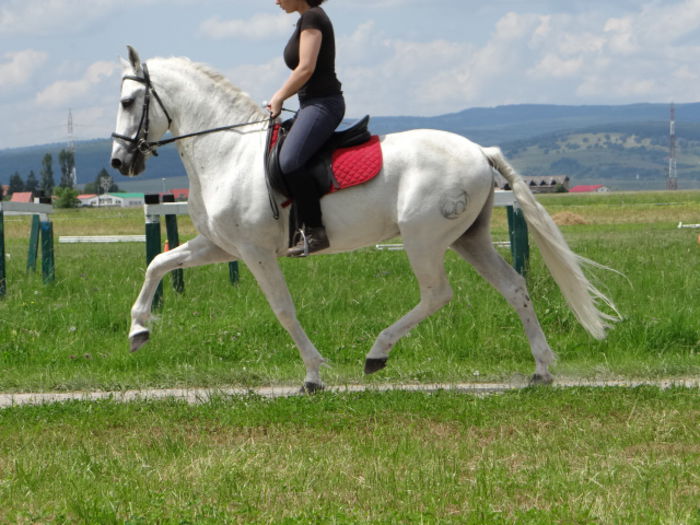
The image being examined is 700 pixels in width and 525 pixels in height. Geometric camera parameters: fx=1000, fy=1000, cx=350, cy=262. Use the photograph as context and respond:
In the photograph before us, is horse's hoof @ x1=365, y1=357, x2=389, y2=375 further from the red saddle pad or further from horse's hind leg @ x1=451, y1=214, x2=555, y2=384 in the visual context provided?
the red saddle pad

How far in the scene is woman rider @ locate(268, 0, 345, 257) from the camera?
7957 millimetres

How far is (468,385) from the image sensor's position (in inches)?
343

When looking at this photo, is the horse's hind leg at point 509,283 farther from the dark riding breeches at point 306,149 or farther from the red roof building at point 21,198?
the red roof building at point 21,198

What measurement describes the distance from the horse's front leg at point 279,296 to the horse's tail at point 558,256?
2059 millimetres

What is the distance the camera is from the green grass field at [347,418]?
16.4 feet

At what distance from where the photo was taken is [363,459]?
590cm

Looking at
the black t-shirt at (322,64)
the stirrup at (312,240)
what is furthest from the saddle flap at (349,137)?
the stirrup at (312,240)

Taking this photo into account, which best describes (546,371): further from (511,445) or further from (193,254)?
(193,254)

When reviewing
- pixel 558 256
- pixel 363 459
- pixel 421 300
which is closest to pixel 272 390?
pixel 421 300

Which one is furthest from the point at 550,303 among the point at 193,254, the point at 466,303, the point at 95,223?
the point at 95,223

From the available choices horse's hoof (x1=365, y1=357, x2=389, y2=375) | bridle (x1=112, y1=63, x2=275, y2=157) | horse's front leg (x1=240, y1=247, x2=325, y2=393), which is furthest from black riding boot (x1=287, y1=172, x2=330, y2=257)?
horse's hoof (x1=365, y1=357, x2=389, y2=375)

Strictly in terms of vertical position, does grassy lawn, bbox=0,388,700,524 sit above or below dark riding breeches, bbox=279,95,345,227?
below

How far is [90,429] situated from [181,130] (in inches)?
112

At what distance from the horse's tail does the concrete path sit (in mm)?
572
